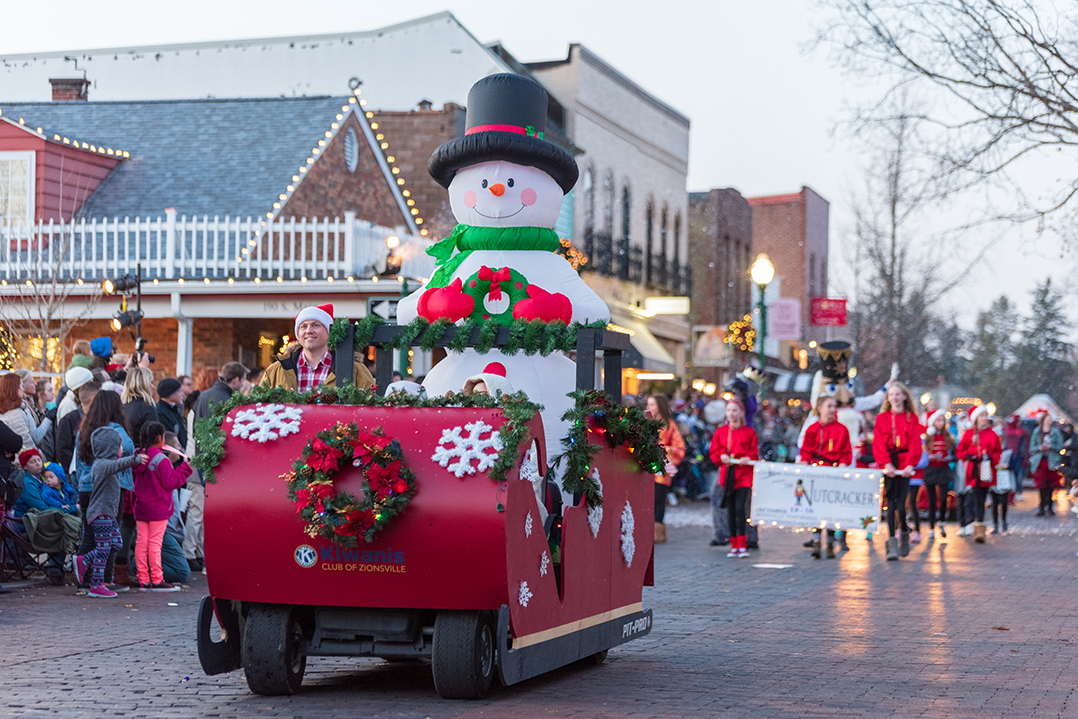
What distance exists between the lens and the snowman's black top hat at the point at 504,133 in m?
9.45

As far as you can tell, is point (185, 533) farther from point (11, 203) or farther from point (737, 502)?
point (11, 203)

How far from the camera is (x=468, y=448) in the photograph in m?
6.51

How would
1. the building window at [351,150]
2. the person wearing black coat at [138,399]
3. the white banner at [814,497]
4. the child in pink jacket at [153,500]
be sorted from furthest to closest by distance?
1. the building window at [351,150]
2. the white banner at [814,497]
3. the person wearing black coat at [138,399]
4. the child in pink jacket at [153,500]

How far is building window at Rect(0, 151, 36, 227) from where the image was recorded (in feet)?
73.8

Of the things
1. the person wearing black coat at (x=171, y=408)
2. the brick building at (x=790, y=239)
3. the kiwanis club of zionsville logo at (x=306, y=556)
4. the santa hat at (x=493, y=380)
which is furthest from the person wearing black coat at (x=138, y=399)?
the brick building at (x=790, y=239)

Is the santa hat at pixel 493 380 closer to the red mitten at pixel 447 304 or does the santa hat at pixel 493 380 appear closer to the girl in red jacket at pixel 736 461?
the red mitten at pixel 447 304

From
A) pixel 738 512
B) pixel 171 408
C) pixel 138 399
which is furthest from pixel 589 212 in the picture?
pixel 138 399

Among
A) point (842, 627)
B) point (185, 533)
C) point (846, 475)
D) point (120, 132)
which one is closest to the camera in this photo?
point (842, 627)

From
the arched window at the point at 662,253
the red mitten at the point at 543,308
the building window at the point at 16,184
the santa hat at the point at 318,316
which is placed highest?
the arched window at the point at 662,253

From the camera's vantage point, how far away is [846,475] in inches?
614

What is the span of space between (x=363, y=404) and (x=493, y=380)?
132 cm

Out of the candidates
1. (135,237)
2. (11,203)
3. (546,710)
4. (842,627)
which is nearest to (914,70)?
(842,627)

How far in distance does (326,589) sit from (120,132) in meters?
20.2

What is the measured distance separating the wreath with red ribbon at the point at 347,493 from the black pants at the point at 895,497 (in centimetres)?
1015
